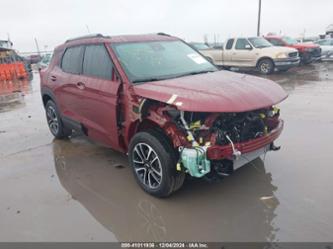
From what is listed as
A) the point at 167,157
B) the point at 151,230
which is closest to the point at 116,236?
the point at 151,230

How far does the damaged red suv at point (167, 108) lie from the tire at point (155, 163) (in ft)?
0.04

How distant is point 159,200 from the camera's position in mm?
3688

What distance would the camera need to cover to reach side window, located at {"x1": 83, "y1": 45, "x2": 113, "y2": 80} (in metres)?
4.19

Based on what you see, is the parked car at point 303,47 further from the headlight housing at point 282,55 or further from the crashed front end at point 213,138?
the crashed front end at point 213,138

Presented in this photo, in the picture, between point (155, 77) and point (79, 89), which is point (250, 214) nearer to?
point (155, 77)

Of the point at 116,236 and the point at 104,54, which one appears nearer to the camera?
the point at 116,236

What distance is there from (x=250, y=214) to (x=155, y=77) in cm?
200

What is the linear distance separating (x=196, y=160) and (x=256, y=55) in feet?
40.7

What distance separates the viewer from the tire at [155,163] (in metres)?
3.41

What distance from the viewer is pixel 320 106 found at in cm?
767

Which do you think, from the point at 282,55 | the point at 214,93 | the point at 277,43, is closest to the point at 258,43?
the point at 282,55

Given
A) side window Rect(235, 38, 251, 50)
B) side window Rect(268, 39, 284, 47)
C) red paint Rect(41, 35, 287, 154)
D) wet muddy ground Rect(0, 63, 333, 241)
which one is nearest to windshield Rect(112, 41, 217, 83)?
red paint Rect(41, 35, 287, 154)

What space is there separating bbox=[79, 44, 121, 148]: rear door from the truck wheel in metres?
11.2

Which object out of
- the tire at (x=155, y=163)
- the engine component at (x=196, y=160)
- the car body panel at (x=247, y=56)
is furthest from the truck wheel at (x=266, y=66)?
the engine component at (x=196, y=160)
